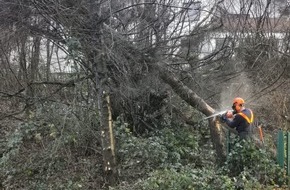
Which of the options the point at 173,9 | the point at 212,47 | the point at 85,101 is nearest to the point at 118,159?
the point at 85,101

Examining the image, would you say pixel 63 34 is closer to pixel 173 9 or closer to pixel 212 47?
pixel 173 9

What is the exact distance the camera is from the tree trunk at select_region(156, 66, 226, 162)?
9.60m

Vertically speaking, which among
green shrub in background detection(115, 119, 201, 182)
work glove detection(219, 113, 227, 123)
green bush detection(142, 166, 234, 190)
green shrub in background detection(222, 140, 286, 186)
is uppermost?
work glove detection(219, 113, 227, 123)

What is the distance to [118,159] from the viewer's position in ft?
29.4

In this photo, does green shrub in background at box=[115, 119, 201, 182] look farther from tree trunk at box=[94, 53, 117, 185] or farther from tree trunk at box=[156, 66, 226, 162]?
tree trunk at box=[156, 66, 226, 162]

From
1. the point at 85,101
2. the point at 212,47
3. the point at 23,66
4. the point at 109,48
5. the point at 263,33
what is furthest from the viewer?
the point at 263,33

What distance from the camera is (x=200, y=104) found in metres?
10.2

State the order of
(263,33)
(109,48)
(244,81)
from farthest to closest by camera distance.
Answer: (263,33)
(244,81)
(109,48)

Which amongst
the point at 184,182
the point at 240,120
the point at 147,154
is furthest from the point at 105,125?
the point at 240,120

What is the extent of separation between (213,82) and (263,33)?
5.59m

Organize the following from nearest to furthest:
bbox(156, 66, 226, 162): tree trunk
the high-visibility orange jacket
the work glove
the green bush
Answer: the green bush, the high-visibility orange jacket, the work glove, bbox(156, 66, 226, 162): tree trunk

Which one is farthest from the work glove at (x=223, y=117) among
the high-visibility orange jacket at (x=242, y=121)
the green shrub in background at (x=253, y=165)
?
the green shrub in background at (x=253, y=165)

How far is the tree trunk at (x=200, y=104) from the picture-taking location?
31.5 ft

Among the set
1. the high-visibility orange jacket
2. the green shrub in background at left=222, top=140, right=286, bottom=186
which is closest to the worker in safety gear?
the high-visibility orange jacket
